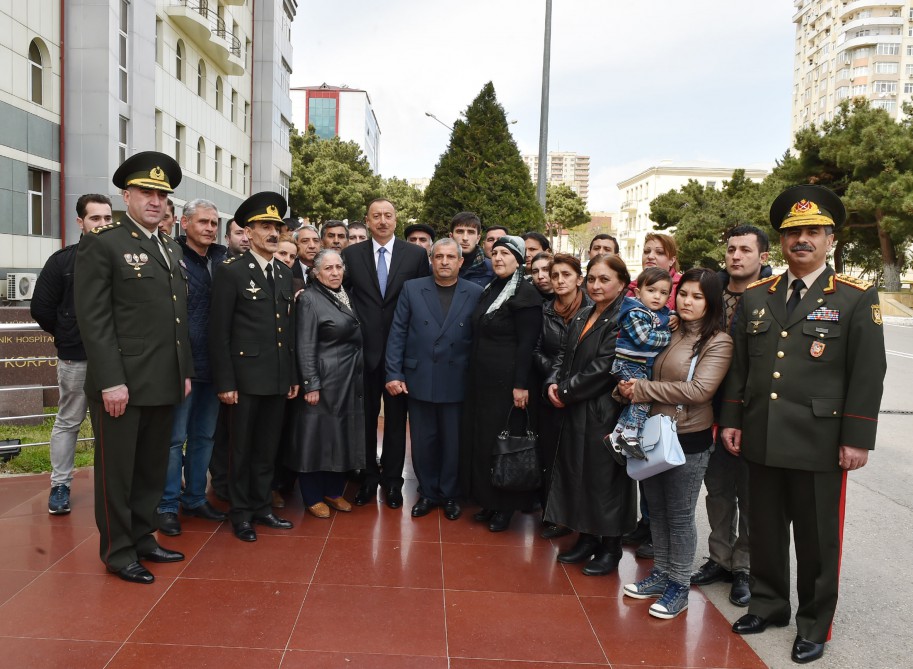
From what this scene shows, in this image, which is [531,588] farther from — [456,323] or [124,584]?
[124,584]

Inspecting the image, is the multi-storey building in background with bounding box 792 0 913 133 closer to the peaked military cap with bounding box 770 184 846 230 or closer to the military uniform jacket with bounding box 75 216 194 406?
the peaked military cap with bounding box 770 184 846 230

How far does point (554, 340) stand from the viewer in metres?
4.55

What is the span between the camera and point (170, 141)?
1814cm

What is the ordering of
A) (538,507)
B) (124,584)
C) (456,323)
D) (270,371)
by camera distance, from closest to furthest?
(124,584), (270,371), (456,323), (538,507)

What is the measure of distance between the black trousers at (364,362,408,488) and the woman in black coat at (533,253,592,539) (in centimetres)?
110

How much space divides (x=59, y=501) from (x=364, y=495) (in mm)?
2052

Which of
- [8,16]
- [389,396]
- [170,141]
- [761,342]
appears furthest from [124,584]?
[170,141]

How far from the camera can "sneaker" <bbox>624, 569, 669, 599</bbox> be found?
3.78 m

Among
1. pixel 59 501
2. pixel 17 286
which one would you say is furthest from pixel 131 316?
pixel 17 286

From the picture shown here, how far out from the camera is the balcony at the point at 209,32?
1786cm

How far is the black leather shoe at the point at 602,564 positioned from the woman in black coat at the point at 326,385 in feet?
5.50

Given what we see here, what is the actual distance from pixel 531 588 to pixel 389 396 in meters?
1.88

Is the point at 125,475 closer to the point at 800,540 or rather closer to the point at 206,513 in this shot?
the point at 206,513

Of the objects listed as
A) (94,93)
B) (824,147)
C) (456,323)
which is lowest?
(456,323)
